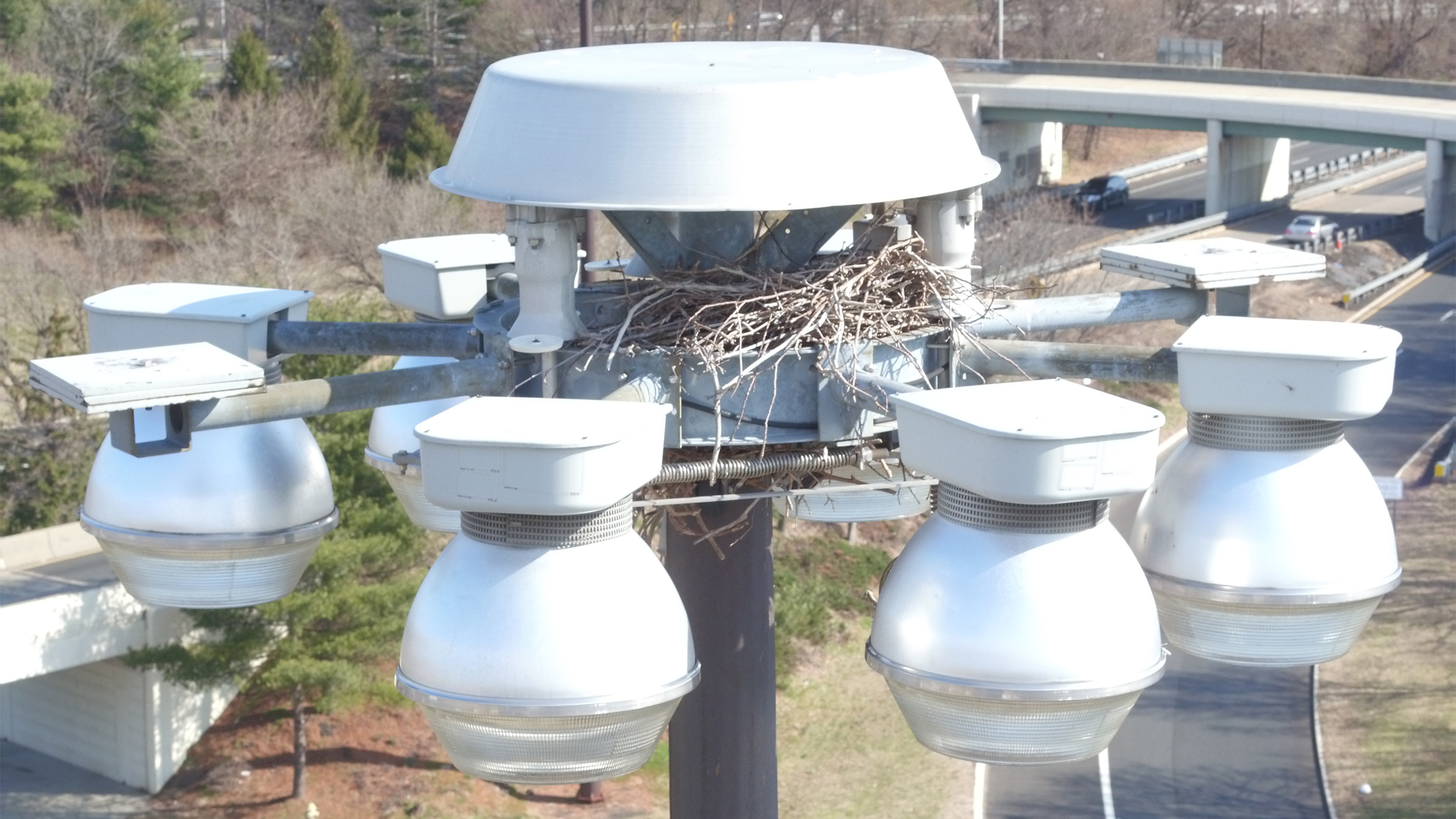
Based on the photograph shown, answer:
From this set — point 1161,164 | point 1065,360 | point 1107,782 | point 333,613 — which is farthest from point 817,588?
point 1161,164

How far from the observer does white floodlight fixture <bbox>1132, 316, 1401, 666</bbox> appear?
413 cm

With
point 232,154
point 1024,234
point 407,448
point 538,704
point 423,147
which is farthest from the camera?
point 423,147

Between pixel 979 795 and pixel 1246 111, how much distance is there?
3467 centimetres

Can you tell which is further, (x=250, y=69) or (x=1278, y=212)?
(x=1278, y=212)

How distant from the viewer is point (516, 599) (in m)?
3.70

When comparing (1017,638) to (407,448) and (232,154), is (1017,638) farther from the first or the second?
(232,154)

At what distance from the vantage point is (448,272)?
5.79 m

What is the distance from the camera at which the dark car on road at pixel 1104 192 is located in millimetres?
52500

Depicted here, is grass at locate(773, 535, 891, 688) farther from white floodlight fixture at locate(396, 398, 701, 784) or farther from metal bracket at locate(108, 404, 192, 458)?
white floodlight fixture at locate(396, 398, 701, 784)

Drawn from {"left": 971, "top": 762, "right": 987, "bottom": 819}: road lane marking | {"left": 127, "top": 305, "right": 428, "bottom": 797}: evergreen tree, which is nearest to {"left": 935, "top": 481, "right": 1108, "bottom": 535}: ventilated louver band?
{"left": 971, "top": 762, "right": 987, "bottom": 819}: road lane marking

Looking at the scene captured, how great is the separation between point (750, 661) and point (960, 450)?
1.46 m

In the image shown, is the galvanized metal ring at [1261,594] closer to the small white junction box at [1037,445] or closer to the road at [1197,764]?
the small white junction box at [1037,445]

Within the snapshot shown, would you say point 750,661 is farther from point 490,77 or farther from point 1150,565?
point 490,77

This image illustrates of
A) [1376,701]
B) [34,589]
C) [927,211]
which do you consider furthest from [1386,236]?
[927,211]
